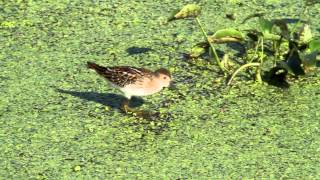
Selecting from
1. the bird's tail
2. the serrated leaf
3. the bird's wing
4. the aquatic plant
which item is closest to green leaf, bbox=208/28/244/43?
the aquatic plant

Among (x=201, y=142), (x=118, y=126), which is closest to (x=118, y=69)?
(x=118, y=126)

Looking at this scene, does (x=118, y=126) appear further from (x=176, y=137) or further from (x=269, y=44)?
(x=269, y=44)

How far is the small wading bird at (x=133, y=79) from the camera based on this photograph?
4.43 metres

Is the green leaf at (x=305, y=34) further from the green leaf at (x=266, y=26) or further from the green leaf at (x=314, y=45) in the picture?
the green leaf at (x=266, y=26)

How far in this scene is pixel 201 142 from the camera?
4207mm

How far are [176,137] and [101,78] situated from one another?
2.38 feet

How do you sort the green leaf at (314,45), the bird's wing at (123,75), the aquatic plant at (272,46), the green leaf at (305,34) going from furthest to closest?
the green leaf at (305,34), the green leaf at (314,45), the aquatic plant at (272,46), the bird's wing at (123,75)

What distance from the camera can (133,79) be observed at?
445 centimetres

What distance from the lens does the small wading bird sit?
443 cm

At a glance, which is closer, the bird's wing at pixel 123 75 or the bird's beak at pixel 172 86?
the bird's wing at pixel 123 75

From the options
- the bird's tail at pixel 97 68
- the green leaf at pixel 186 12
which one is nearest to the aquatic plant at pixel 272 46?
the green leaf at pixel 186 12

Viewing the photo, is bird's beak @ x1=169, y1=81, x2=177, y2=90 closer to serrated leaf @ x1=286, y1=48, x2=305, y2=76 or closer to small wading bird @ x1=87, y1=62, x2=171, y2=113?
small wading bird @ x1=87, y1=62, x2=171, y2=113

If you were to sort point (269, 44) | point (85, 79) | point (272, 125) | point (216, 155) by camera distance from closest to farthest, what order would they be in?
point (216, 155) < point (272, 125) < point (85, 79) < point (269, 44)

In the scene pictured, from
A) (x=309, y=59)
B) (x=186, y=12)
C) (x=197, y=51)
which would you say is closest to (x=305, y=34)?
(x=309, y=59)
